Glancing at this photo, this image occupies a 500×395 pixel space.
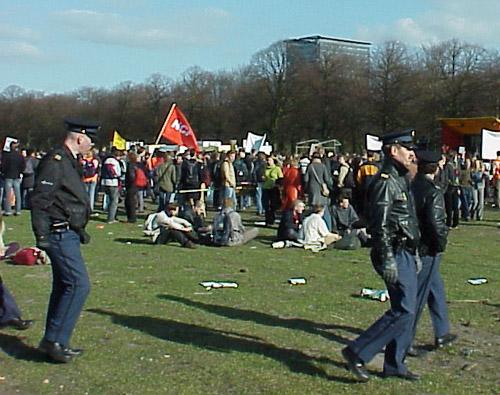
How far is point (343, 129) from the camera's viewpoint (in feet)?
219

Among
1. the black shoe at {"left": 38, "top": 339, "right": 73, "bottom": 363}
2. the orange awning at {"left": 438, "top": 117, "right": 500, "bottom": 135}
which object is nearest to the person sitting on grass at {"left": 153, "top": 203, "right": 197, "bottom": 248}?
the black shoe at {"left": 38, "top": 339, "right": 73, "bottom": 363}

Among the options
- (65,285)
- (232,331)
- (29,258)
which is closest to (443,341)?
(232,331)

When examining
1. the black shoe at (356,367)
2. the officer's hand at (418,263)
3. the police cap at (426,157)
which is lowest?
the black shoe at (356,367)

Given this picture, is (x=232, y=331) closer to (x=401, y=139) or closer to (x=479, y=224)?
(x=401, y=139)

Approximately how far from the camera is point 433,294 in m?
7.95

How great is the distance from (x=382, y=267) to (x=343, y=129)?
60.9 meters

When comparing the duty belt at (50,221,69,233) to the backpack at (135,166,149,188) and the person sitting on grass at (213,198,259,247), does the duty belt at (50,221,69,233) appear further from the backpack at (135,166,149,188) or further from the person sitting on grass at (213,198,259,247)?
the backpack at (135,166,149,188)

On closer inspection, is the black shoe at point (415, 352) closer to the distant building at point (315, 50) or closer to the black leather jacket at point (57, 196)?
the black leather jacket at point (57, 196)

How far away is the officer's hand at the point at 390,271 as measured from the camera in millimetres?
6398

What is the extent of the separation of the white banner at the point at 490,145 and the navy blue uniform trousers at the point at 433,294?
2307cm

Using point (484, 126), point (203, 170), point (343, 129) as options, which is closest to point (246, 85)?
point (343, 129)

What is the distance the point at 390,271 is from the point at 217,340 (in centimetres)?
234

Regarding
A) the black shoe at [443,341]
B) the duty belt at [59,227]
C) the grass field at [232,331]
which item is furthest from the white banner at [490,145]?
the duty belt at [59,227]

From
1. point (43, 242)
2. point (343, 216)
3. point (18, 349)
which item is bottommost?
point (18, 349)
